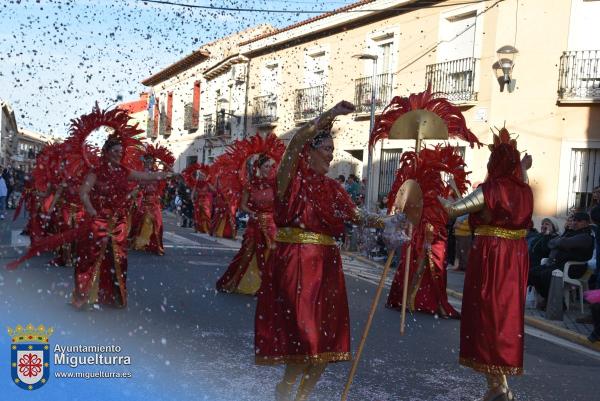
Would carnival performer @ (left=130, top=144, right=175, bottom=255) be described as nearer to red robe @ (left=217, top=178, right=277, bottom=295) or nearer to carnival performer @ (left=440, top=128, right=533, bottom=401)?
red robe @ (left=217, top=178, right=277, bottom=295)

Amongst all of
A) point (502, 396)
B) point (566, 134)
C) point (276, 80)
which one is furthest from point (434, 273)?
point (276, 80)

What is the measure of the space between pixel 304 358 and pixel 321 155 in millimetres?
1178

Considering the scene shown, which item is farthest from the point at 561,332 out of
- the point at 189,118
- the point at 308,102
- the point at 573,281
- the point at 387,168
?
the point at 189,118

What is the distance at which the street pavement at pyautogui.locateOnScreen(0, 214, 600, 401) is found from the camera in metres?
4.84

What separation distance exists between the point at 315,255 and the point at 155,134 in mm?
37596

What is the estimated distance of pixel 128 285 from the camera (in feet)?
30.3

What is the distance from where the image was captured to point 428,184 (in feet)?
16.1

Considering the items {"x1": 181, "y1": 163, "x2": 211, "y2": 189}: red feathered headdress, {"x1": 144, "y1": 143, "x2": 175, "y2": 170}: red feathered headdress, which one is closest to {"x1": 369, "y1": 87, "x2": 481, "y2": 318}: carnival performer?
{"x1": 144, "y1": 143, "x2": 175, "y2": 170}: red feathered headdress

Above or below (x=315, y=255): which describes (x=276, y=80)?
above

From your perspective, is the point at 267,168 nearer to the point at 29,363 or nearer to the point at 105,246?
the point at 105,246

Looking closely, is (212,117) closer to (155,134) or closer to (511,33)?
(155,134)

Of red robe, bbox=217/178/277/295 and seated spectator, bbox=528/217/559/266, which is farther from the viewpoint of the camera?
seated spectator, bbox=528/217/559/266

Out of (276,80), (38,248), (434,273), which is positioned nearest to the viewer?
(38,248)

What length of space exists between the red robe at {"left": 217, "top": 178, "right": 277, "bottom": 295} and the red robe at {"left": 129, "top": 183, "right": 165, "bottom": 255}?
14.4 feet
